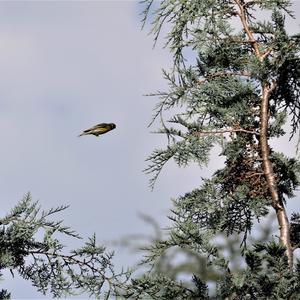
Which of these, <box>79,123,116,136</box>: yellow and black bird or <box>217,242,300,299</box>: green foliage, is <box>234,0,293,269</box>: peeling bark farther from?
<box>79,123,116,136</box>: yellow and black bird

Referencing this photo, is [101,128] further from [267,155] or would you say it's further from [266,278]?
[266,278]

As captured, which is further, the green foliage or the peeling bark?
the peeling bark

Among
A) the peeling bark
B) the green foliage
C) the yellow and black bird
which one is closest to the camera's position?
the green foliage

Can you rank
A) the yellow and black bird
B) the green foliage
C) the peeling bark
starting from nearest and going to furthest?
the green foliage
the peeling bark
the yellow and black bird

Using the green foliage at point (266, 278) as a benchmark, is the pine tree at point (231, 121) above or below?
above

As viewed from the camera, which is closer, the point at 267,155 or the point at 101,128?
the point at 267,155

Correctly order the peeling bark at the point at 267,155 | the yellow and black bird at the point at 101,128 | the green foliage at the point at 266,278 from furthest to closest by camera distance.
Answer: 1. the yellow and black bird at the point at 101,128
2. the peeling bark at the point at 267,155
3. the green foliage at the point at 266,278

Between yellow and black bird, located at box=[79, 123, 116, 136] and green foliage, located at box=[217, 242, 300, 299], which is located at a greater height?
yellow and black bird, located at box=[79, 123, 116, 136]

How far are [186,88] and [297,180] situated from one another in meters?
1.63

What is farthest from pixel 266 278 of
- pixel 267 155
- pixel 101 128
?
pixel 101 128

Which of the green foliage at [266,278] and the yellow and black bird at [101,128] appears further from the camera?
the yellow and black bird at [101,128]

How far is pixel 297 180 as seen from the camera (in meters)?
7.52

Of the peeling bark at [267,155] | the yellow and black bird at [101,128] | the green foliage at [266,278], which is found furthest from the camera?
the yellow and black bird at [101,128]

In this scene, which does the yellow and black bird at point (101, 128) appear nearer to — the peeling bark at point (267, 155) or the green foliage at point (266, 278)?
the peeling bark at point (267, 155)
